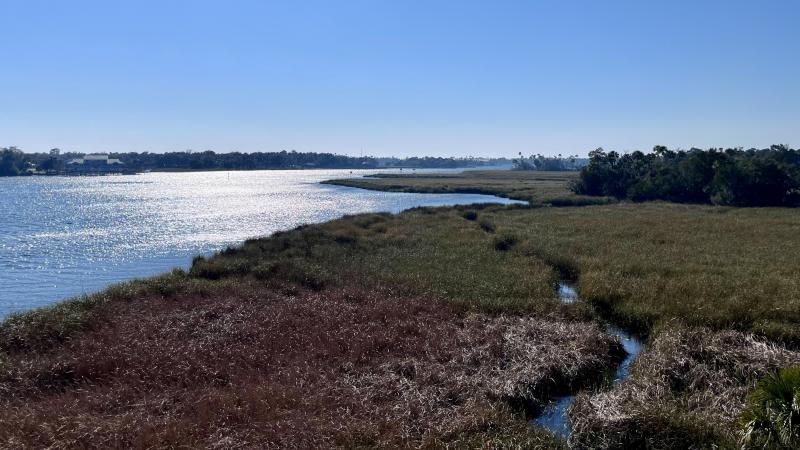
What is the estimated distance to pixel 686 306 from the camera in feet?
71.4

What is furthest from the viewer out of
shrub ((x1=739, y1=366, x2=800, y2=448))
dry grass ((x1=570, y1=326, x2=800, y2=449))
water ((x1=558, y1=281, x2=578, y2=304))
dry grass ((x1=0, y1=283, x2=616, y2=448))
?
water ((x1=558, y1=281, x2=578, y2=304))

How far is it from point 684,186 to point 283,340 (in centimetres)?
7607

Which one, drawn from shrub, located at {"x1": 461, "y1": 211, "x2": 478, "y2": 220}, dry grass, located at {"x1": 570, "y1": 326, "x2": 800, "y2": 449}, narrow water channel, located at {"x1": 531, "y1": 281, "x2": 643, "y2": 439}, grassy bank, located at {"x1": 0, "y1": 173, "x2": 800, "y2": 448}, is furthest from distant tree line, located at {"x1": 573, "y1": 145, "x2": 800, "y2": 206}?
dry grass, located at {"x1": 570, "y1": 326, "x2": 800, "y2": 449}

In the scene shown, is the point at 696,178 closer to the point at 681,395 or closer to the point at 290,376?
the point at 681,395

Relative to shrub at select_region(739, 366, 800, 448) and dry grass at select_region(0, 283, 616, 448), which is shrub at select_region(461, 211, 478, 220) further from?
shrub at select_region(739, 366, 800, 448)

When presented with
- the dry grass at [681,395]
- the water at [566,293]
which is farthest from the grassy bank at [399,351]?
the water at [566,293]

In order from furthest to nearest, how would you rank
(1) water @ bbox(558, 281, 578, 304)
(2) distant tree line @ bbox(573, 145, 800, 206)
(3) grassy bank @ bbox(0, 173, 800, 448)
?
(2) distant tree line @ bbox(573, 145, 800, 206)
(1) water @ bbox(558, 281, 578, 304)
(3) grassy bank @ bbox(0, 173, 800, 448)

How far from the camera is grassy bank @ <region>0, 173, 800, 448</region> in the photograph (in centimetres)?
1312

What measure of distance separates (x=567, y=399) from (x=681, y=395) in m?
3.13

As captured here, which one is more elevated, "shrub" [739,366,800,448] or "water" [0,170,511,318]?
"shrub" [739,366,800,448]

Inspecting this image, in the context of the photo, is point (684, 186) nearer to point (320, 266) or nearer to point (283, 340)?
point (320, 266)

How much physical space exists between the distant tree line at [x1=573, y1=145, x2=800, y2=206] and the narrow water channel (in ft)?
182

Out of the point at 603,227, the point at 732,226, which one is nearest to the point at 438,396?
the point at 603,227

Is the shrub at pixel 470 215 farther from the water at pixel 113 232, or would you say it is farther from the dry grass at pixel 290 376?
the dry grass at pixel 290 376
